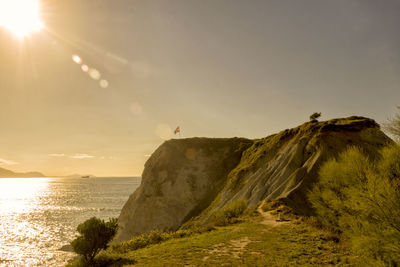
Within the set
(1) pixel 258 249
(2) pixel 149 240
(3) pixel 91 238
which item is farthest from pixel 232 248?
(3) pixel 91 238


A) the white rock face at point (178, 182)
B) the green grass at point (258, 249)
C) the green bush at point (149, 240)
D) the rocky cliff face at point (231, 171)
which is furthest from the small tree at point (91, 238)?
the white rock face at point (178, 182)

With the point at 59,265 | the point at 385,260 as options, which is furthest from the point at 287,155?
the point at 59,265

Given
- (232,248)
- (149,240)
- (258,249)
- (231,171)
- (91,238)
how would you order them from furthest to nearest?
(231,171) < (149,240) < (91,238) < (232,248) < (258,249)

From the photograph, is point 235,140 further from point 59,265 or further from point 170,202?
point 59,265

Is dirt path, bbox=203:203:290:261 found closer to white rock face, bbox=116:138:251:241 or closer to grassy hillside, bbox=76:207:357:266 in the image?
grassy hillside, bbox=76:207:357:266

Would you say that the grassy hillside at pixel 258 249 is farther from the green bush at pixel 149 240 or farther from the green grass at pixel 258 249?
the green bush at pixel 149 240

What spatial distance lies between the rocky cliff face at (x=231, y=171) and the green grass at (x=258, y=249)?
369 inches

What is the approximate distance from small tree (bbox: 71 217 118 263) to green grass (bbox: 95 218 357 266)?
1153 millimetres

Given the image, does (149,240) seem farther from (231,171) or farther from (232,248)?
(231,171)

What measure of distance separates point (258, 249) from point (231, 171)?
43325mm

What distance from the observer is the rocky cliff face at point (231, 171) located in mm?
31828

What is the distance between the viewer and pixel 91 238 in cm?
1719

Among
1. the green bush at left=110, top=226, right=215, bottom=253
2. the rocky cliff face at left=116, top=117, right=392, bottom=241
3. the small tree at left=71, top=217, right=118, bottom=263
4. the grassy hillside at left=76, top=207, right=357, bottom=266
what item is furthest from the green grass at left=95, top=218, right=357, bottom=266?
the rocky cliff face at left=116, top=117, right=392, bottom=241

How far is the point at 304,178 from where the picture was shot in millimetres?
29922
